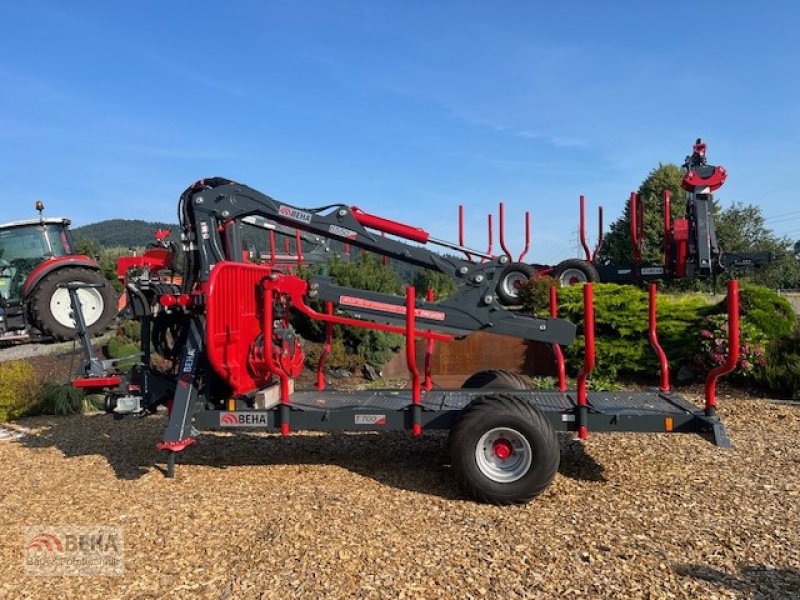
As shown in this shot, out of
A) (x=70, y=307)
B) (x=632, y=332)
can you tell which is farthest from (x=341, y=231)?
(x=70, y=307)

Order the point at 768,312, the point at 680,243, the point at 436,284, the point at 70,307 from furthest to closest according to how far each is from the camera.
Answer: the point at 436,284 → the point at 680,243 → the point at 70,307 → the point at 768,312

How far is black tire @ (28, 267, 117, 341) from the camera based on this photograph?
37.1ft

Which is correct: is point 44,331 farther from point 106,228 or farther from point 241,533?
point 106,228

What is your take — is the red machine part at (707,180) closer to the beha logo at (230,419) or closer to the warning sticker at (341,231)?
the warning sticker at (341,231)

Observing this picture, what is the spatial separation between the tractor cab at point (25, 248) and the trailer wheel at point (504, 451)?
1079cm

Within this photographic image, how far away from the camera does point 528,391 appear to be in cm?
659

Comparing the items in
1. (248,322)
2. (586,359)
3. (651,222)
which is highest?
(651,222)

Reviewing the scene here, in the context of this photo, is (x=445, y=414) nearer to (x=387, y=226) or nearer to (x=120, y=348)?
(x=387, y=226)

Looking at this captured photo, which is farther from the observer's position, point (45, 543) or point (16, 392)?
point (16, 392)

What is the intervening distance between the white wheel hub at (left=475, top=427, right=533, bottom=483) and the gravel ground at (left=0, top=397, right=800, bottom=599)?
26 centimetres

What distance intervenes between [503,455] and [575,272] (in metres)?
9.42

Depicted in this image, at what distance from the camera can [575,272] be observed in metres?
14.0

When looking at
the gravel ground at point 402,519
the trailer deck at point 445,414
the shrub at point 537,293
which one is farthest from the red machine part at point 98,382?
the shrub at point 537,293

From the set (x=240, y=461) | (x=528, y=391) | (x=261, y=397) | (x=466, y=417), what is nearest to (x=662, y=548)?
(x=466, y=417)
